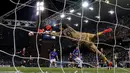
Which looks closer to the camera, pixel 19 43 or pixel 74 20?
pixel 74 20

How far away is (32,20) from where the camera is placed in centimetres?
2580

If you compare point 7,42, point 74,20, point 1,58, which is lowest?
point 1,58

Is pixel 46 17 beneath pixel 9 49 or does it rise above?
above

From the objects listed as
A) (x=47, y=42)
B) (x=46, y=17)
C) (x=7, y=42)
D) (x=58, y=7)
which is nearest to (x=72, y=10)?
(x=58, y=7)

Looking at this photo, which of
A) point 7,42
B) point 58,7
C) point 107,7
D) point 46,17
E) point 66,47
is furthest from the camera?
point 66,47

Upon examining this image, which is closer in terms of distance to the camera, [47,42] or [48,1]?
[48,1]

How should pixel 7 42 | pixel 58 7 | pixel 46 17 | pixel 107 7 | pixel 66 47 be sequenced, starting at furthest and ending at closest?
pixel 66 47, pixel 7 42, pixel 46 17, pixel 58 7, pixel 107 7

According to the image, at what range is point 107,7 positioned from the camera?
20172mm

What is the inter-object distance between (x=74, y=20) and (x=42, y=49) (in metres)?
6.23

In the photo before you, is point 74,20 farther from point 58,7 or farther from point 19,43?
point 19,43

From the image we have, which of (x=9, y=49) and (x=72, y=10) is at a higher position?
(x=72, y=10)

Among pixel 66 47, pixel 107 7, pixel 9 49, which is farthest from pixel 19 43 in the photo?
pixel 107 7

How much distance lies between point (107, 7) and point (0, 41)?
1439cm

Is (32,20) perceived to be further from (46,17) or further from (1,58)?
(1,58)
